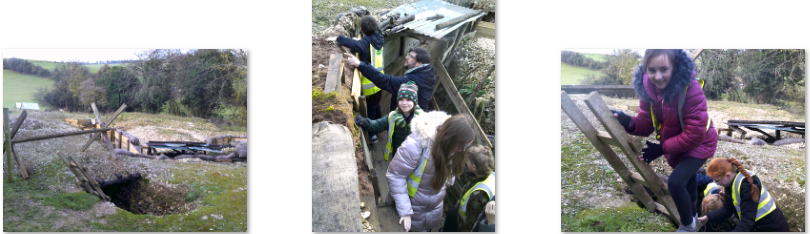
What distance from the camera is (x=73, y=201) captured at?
450cm

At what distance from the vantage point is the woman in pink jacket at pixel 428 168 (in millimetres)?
4449

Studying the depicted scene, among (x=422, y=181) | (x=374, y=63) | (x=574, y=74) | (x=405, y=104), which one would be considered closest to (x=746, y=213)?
(x=574, y=74)

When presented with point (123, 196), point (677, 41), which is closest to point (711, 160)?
point (677, 41)

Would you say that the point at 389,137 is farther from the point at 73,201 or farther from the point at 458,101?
the point at 73,201

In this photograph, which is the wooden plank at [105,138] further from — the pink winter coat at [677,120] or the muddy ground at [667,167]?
the pink winter coat at [677,120]

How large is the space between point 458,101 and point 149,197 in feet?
7.41

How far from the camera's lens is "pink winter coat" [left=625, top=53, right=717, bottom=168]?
14.4ft

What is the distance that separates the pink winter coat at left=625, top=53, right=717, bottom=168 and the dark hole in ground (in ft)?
10.3

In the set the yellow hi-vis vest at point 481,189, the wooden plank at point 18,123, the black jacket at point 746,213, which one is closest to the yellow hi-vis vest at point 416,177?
the yellow hi-vis vest at point 481,189

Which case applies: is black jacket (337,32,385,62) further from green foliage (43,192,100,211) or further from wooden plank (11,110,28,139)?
wooden plank (11,110,28,139)

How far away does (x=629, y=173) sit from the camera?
14.8 ft

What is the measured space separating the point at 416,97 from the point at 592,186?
1.38 meters

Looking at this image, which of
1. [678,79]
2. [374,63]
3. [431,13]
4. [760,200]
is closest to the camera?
[678,79]

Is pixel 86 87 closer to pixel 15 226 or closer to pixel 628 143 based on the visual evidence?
pixel 15 226
